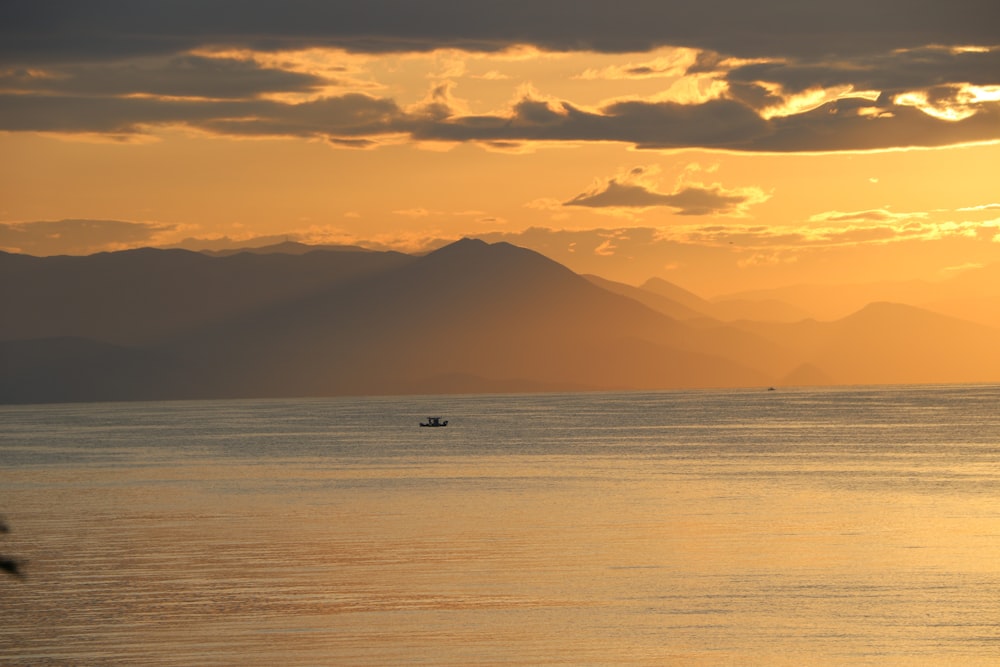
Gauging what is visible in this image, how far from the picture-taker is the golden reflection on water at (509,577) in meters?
40.5

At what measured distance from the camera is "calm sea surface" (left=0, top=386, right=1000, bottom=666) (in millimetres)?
40719

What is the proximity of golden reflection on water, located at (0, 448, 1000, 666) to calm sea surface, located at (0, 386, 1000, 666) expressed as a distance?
15 centimetres

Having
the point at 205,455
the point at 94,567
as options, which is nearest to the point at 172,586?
the point at 94,567

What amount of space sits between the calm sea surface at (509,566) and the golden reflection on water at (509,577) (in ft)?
0.50

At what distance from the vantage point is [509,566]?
54.7 metres

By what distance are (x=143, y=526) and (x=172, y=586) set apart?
69.9ft

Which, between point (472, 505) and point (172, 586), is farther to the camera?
point (472, 505)

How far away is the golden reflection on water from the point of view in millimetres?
40500

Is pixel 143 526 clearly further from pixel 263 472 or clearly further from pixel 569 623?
pixel 263 472

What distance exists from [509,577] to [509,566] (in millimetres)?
2939

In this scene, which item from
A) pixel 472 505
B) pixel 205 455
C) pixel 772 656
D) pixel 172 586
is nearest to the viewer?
pixel 772 656

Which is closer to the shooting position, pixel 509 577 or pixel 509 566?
pixel 509 577

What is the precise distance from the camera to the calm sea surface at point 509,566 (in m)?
40.7

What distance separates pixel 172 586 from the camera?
164ft
